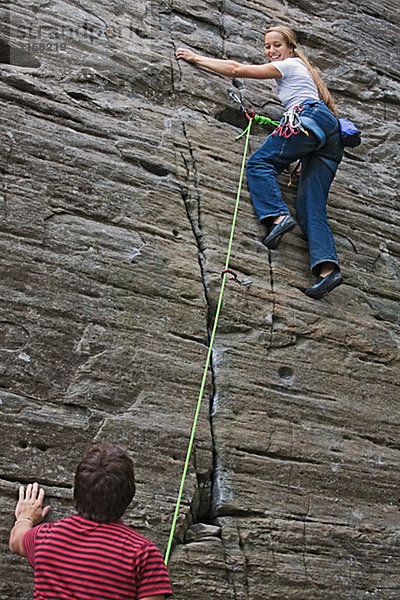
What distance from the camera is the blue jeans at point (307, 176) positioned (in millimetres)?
5797

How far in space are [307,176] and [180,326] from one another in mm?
2134

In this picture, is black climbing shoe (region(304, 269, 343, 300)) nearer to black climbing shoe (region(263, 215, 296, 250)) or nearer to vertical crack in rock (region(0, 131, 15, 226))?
black climbing shoe (region(263, 215, 296, 250))

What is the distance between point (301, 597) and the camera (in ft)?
13.8

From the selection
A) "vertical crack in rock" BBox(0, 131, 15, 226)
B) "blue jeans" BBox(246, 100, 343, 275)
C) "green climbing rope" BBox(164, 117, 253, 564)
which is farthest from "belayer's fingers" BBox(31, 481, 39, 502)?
"blue jeans" BBox(246, 100, 343, 275)

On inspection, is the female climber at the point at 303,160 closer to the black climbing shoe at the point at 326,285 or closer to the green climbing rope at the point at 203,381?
the black climbing shoe at the point at 326,285

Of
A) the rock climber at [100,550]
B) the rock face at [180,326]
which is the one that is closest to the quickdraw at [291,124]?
the rock face at [180,326]

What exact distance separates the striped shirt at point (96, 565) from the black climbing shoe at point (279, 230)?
10.8 feet

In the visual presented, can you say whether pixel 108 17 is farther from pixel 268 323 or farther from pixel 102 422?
pixel 102 422

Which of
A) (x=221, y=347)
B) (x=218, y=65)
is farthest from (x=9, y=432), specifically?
(x=218, y=65)

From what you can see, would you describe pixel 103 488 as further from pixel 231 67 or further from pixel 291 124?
pixel 231 67

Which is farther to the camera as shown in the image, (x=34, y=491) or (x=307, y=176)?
(x=307, y=176)

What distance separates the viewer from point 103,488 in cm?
296

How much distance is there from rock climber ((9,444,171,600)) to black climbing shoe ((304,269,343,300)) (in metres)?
2.96

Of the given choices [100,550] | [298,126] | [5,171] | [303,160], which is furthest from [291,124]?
[100,550]
